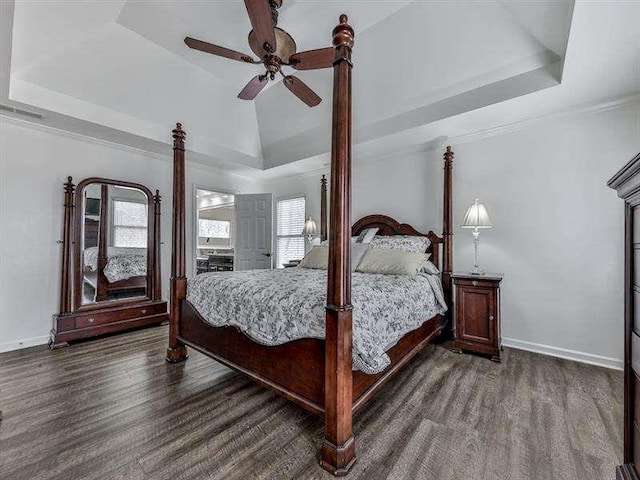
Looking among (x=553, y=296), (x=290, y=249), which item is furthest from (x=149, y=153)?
(x=553, y=296)

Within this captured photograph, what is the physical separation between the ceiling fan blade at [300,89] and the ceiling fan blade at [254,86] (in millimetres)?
194

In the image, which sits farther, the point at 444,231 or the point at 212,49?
the point at 444,231

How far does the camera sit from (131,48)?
3.06 m

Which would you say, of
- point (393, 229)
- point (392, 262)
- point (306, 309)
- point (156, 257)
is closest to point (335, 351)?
point (306, 309)

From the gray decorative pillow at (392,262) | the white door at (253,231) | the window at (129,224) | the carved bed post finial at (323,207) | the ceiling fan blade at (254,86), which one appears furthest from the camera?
the white door at (253,231)

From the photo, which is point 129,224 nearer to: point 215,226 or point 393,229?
point 393,229

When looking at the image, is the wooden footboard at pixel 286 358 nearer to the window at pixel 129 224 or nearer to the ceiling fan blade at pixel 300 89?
the window at pixel 129 224

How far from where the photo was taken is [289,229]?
219 inches

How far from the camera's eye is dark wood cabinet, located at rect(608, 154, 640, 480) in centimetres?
100

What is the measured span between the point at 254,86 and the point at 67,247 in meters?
2.87

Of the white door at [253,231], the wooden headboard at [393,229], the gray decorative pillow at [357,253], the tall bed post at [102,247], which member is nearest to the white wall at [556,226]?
the wooden headboard at [393,229]

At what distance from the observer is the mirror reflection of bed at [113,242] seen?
11.5 ft

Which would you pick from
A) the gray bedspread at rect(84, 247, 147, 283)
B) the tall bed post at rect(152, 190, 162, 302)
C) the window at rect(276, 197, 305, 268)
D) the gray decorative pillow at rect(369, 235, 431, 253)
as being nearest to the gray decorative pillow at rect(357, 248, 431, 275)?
the gray decorative pillow at rect(369, 235, 431, 253)

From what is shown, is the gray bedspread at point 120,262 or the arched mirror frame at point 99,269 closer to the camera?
the arched mirror frame at point 99,269
